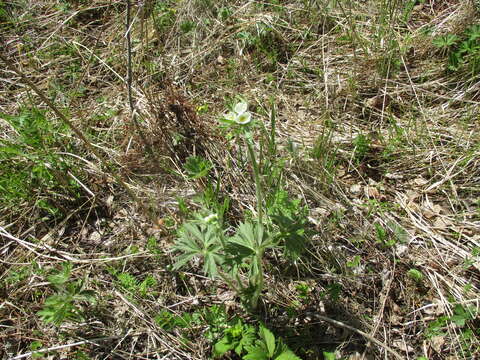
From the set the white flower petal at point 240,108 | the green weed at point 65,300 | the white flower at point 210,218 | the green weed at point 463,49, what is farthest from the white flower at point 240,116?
the green weed at point 463,49

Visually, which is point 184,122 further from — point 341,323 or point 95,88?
point 341,323

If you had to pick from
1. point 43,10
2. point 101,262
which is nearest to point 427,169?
point 101,262

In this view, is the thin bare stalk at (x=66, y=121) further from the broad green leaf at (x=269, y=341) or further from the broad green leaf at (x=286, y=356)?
the broad green leaf at (x=286, y=356)

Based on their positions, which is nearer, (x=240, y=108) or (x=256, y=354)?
(x=240, y=108)

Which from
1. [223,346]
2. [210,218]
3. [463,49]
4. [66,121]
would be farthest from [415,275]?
[66,121]

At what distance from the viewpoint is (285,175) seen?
2.52 m

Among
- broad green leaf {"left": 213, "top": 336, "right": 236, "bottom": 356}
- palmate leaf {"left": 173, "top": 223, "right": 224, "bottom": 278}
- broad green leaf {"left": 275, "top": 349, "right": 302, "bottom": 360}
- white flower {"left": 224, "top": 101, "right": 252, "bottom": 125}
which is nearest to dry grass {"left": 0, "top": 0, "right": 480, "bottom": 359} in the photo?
broad green leaf {"left": 213, "top": 336, "right": 236, "bottom": 356}

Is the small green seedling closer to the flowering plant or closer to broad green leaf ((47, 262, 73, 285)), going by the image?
the flowering plant

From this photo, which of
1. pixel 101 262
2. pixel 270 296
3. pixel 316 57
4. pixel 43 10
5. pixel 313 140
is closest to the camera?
pixel 270 296

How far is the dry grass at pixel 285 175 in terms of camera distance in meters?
2.11

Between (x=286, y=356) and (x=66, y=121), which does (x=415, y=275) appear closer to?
(x=286, y=356)

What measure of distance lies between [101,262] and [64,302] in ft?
1.30

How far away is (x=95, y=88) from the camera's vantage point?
3430mm

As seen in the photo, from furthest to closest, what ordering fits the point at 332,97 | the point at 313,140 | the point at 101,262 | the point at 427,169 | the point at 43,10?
the point at 43,10 < the point at 332,97 < the point at 313,140 < the point at 427,169 < the point at 101,262
